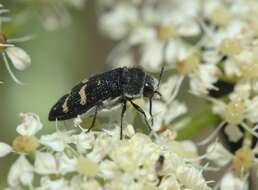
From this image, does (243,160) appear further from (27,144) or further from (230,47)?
(27,144)

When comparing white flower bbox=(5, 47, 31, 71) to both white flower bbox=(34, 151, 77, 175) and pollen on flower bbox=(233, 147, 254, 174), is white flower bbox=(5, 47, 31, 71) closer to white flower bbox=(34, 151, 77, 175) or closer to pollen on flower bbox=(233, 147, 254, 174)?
white flower bbox=(34, 151, 77, 175)

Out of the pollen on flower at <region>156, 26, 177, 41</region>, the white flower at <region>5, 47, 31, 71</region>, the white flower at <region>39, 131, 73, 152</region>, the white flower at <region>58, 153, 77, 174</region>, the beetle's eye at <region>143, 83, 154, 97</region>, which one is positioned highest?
the white flower at <region>5, 47, 31, 71</region>

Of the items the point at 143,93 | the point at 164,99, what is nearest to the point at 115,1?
the point at 164,99

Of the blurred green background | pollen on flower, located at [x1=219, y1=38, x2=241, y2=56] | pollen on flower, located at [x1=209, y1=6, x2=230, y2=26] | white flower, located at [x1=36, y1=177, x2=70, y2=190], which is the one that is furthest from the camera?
the blurred green background

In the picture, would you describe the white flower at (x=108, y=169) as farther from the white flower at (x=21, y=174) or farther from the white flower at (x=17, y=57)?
the white flower at (x=17, y=57)

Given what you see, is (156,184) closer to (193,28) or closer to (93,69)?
(193,28)

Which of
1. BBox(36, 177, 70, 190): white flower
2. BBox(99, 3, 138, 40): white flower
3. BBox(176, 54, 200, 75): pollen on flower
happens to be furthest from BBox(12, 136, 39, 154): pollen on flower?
BBox(99, 3, 138, 40): white flower
